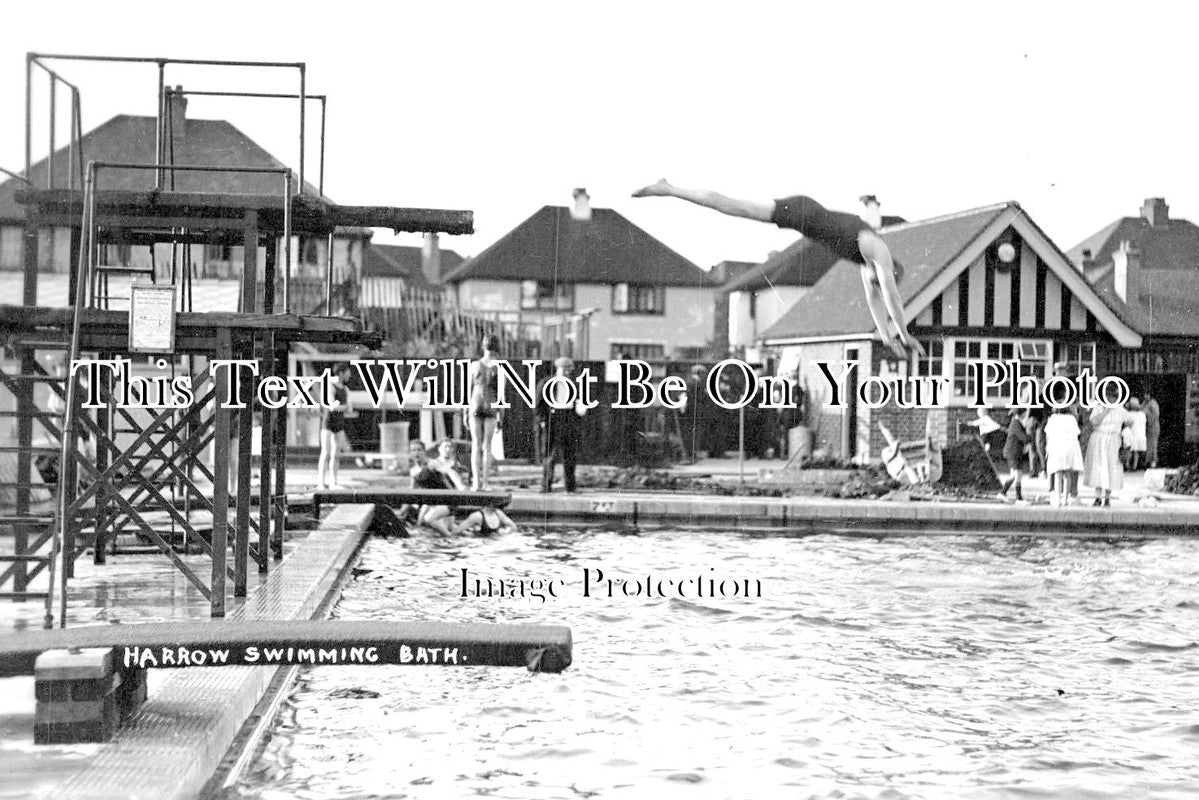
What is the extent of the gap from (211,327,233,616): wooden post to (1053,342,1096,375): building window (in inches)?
795

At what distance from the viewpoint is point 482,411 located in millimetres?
16500

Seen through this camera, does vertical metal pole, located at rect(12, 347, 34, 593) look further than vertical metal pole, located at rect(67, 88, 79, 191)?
No

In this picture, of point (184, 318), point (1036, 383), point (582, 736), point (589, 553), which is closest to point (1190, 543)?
point (589, 553)

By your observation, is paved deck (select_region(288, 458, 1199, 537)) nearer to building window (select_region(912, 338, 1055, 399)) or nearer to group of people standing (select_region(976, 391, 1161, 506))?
group of people standing (select_region(976, 391, 1161, 506))

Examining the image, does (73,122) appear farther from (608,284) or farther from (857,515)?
(608,284)

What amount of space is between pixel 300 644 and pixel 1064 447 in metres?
12.6

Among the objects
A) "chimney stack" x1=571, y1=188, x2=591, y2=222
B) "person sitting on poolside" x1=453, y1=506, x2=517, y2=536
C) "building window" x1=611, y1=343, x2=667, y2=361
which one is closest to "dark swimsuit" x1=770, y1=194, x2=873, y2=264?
"person sitting on poolside" x1=453, y1=506, x2=517, y2=536

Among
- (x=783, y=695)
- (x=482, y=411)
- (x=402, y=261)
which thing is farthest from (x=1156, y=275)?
(x=402, y=261)

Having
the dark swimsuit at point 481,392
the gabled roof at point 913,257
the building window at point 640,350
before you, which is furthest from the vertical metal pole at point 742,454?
the building window at point 640,350

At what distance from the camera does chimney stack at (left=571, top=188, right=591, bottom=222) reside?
3977cm

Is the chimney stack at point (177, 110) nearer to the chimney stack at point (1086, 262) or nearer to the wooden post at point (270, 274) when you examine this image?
the wooden post at point (270, 274)

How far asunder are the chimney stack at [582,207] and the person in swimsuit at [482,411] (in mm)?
21835

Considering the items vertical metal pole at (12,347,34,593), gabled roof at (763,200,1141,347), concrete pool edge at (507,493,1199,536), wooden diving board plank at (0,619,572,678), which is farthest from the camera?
gabled roof at (763,200,1141,347)

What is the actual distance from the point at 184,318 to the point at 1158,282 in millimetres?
30761
